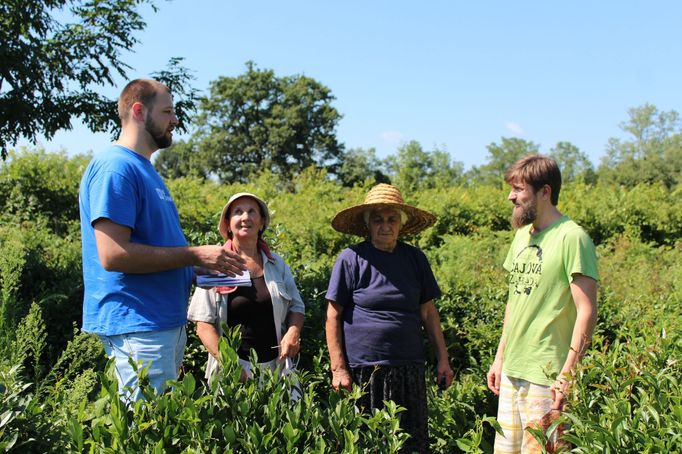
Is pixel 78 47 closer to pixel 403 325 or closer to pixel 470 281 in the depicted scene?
pixel 470 281

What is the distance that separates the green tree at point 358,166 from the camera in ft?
170

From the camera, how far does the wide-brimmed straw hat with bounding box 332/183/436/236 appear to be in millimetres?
3625

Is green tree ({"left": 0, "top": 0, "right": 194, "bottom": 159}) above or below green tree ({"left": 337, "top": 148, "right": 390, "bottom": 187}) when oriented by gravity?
below

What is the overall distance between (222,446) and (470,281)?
3.85 meters

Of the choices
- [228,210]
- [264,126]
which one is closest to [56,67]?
[228,210]

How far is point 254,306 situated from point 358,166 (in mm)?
52251

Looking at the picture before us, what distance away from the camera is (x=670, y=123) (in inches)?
2950

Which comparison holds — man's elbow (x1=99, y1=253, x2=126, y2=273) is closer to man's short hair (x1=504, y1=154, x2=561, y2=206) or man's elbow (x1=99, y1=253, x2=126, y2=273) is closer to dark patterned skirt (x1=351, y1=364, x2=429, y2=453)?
dark patterned skirt (x1=351, y1=364, x2=429, y2=453)

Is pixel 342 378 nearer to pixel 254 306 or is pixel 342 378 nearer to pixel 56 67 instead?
pixel 254 306

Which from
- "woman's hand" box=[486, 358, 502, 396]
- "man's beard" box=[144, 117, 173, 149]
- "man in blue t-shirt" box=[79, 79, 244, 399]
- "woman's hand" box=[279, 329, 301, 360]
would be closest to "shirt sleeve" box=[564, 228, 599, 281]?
"woman's hand" box=[486, 358, 502, 396]

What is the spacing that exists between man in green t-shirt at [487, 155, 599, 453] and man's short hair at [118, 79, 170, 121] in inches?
67.0

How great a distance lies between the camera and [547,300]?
301 cm

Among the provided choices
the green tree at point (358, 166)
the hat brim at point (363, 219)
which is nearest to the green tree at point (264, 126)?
the green tree at point (358, 166)

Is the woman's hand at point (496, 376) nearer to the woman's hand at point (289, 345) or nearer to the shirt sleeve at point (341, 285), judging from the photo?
the shirt sleeve at point (341, 285)
